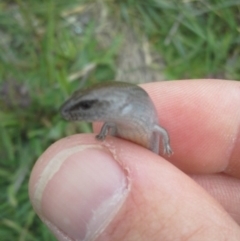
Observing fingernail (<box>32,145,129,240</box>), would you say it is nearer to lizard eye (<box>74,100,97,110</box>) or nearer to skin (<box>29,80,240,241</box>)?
skin (<box>29,80,240,241</box>)

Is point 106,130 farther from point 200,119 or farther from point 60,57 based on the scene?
point 60,57

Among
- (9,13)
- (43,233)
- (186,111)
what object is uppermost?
(9,13)

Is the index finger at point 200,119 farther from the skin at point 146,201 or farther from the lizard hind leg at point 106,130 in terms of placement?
the skin at point 146,201

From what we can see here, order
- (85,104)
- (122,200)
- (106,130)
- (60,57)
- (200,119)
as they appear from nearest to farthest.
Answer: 1. (122,200)
2. (85,104)
3. (106,130)
4. (200,119)
5. (60,57)

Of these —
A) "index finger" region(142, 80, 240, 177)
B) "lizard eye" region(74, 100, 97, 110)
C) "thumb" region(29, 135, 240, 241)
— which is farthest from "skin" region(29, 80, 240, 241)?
"index finger" region(142, 80, 240, 177)

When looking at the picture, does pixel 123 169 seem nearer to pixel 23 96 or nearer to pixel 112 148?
pixel 112 148

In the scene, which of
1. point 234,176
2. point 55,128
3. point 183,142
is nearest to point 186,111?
point 183,142

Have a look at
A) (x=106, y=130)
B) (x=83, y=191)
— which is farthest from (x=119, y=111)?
(x=83, y=191)
